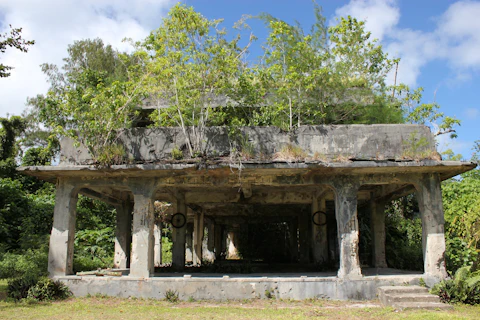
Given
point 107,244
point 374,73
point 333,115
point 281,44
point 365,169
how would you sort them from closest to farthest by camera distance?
point 365,169
point 281,44
point 333,115
point 374,73
point 107,244

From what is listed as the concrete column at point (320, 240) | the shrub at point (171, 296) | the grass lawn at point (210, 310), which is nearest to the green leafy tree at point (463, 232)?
the grass lawn at point (210, 310)

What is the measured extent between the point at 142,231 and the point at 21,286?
279cm

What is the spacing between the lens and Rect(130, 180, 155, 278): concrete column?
373 inches

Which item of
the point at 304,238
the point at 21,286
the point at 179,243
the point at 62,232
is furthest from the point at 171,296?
the point at 304,238

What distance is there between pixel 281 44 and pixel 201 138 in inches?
145

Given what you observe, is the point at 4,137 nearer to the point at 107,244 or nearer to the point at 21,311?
the point at 107,244

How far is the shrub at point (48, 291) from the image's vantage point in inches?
351

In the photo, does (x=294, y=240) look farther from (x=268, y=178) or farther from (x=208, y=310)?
(x=208, y=310)

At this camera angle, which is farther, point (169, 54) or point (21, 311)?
point (169, 54)

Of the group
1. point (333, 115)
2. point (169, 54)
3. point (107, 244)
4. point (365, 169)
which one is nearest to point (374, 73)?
point (333, 115)

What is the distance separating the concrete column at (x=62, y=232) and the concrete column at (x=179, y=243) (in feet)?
11.1

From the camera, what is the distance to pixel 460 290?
8.52 metres

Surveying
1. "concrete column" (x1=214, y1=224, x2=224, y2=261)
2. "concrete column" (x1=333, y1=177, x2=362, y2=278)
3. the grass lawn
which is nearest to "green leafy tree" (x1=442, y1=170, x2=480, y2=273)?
the grass lawn

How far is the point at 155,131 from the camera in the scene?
32.3 feet
